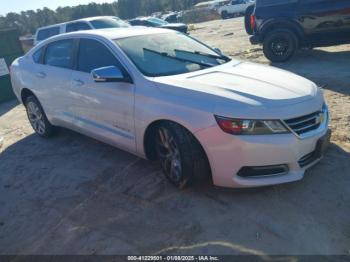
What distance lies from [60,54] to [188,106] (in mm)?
2553

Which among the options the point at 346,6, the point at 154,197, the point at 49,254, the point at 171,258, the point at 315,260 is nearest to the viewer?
the point at 315,260

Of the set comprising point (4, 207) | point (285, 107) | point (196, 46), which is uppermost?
point (196, 46)

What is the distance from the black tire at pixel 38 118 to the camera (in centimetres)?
574

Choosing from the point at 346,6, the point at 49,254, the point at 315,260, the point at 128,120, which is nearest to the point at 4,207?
the point at 49,254

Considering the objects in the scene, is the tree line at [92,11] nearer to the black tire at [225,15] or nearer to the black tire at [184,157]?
the black tire at [225,15]

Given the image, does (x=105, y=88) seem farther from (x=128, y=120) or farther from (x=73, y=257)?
(x=73, y=257)

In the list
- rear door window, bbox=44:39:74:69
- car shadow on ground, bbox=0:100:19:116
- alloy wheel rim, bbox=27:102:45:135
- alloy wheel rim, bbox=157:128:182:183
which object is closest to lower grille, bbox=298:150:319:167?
alloy wheel rim, bbox=157:128:182:183

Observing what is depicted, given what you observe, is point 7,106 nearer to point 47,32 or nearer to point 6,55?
point 6,55

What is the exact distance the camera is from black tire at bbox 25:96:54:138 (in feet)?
18.8

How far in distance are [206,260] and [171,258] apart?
10.6 inches

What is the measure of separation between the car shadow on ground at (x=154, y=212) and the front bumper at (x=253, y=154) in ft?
0.85

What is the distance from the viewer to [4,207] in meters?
4.08

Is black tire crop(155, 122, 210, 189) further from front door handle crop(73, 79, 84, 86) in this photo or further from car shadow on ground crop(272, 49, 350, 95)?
car shadow on ground crop(272, 49, 350, 95)

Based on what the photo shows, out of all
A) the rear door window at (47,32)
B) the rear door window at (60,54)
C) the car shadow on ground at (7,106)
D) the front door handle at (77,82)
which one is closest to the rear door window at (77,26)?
the rear door window at (47,32)
